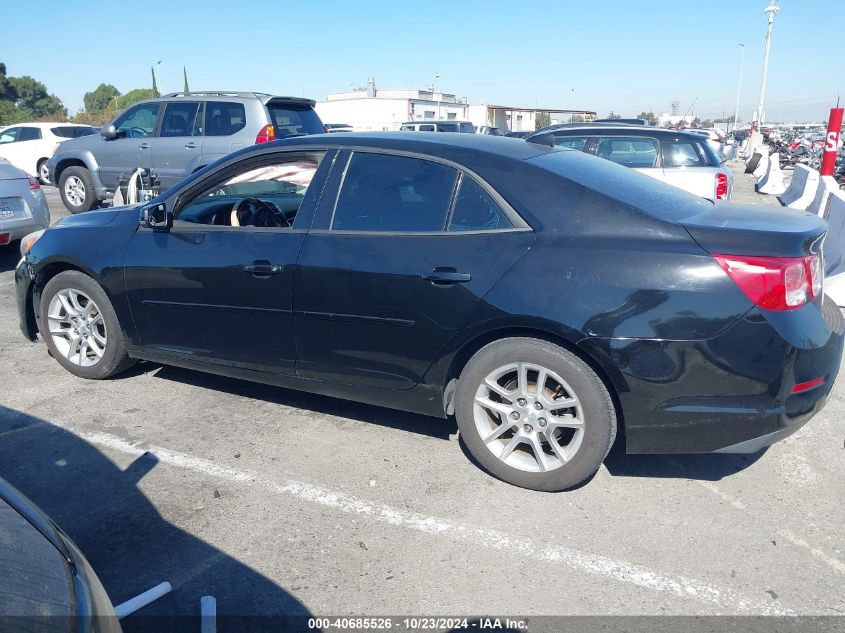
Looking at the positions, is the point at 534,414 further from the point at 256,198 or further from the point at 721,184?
the point at 721,184

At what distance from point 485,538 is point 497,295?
1.11m

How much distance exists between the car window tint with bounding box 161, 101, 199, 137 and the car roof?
7362 millimetres

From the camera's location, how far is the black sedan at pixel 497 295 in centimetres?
318

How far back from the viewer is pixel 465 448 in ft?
13.3

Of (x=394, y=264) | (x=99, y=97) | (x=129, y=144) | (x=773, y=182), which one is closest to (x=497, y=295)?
(x=394, y=264)

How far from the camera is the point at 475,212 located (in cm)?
365

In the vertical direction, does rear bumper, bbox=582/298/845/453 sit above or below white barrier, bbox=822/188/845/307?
above

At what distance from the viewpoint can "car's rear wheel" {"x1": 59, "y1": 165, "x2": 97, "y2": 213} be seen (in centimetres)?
1214

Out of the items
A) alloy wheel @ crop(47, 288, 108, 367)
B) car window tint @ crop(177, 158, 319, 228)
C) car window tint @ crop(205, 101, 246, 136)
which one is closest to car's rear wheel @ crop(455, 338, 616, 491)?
car window tint @ crop(177, 158, 319, 228)

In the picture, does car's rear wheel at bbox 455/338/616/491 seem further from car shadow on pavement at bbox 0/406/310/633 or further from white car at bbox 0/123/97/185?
white car at bbox 0/123/97/185

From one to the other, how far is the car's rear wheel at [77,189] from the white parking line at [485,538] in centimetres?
933

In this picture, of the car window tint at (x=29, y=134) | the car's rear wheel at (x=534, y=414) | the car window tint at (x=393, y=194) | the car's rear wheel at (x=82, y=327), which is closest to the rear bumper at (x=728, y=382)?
the car's rear wheel at (x=534, y=414)

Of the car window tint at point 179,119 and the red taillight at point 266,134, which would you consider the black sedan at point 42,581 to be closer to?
the red taillight at point 266,134

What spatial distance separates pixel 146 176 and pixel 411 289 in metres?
6.95
